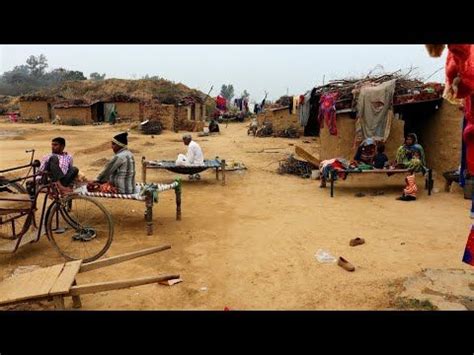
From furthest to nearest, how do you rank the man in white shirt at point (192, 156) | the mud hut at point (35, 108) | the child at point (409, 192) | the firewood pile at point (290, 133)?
the mud hut at point (35, 108), the firewood pile at point (290, 133), the man in white shirt at point (192, 156), the child at point (409, 192)

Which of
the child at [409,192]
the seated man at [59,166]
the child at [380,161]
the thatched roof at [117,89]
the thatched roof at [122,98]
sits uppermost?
the thatched roof at [117,89]

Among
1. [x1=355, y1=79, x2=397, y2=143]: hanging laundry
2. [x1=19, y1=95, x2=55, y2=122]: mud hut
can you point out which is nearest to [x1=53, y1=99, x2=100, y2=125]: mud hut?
[x1=19, y1=95, x2=55, y2=122]: mud hut

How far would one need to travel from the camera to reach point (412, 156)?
31.1 feet

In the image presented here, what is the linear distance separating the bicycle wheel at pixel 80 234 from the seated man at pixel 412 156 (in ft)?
20.6

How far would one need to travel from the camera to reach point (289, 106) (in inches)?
892

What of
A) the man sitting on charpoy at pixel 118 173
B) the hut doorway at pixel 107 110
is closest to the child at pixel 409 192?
the man sitting on charpoy at pixel 118 173

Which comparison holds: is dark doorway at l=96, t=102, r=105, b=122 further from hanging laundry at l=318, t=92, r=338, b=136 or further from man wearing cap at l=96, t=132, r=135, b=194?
man wearing cap at l=96, t=132, r=135, b=194

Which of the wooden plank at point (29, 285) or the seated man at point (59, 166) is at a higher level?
the seated man at point (59, 166)

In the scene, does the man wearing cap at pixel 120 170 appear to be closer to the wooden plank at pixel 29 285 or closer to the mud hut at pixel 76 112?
the wooden plank at pixel 29 285

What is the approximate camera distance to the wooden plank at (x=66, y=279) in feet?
11.6

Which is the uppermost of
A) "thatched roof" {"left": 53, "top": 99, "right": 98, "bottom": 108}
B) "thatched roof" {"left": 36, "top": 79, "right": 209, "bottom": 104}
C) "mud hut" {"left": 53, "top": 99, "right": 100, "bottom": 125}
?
"thatched roof" {"left": 36, "top": 79, "right": 209, "bottom": 104}

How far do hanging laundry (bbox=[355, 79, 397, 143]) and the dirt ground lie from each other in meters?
1.32

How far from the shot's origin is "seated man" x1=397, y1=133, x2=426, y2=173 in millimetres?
9227
